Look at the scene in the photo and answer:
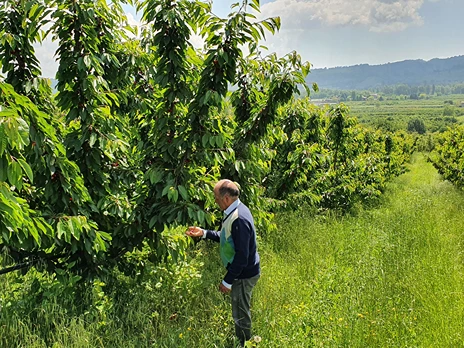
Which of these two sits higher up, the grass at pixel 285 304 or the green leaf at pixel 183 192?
the green leaf at pixel 183 192

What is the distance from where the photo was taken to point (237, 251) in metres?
3.13

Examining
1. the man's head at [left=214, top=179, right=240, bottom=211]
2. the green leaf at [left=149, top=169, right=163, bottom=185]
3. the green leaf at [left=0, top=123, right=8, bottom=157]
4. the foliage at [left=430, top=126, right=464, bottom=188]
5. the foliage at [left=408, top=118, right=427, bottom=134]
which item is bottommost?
the foliage at [left=408, top=118, right=427, bottom=134]

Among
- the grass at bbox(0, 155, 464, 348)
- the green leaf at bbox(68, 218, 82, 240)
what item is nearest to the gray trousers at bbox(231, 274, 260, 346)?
the grass at bbox(0, 155, 464, 348)

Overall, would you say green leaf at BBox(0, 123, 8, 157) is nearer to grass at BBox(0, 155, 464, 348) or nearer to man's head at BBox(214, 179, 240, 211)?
man's head at BBox(214, 179, 240, 211)

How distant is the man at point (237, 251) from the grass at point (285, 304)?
12.5 inches

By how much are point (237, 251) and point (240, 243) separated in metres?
0.09

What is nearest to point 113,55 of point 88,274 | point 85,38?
point 85,38

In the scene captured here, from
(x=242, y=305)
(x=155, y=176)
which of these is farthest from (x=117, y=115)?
(x=242, y=305)

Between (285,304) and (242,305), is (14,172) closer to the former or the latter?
(242,305)

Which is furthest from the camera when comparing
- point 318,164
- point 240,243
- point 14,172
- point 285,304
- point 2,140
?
point 318,164

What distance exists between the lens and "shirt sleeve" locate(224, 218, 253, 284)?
10.2ft

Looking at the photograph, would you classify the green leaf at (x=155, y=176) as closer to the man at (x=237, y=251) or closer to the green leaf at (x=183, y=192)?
the green leaf at (x=183, y=192)

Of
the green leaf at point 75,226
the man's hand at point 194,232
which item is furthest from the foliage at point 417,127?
the green leaf at point 75,226

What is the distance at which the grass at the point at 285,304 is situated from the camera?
3.32m
